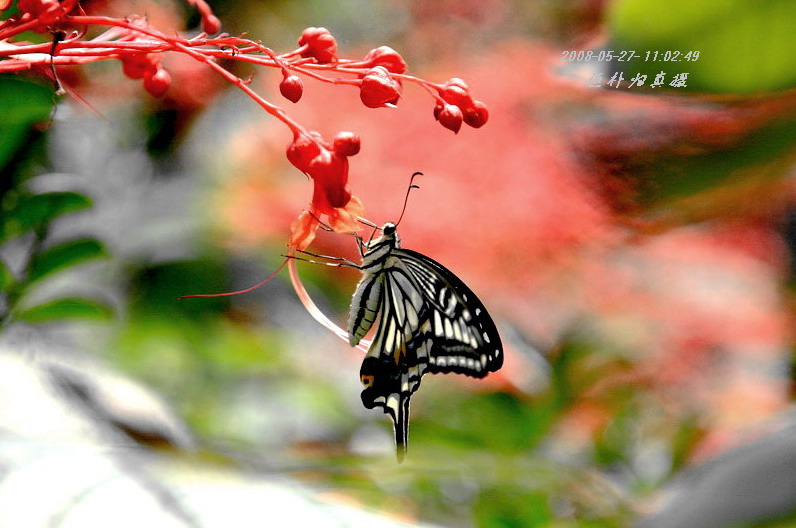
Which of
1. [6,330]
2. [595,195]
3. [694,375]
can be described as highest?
[595,195]

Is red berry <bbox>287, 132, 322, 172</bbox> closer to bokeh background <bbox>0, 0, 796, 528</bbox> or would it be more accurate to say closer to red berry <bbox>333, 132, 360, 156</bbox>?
red berry <bbox>333, 132, 360, 156</bbox>

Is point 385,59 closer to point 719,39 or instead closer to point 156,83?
point 156,83

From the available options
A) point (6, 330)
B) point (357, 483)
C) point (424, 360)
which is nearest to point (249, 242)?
point (6, 330)

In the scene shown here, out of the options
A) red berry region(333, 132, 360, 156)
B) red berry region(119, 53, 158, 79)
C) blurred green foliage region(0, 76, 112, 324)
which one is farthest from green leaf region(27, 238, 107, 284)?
red berry region(333, 132, 360, 156)

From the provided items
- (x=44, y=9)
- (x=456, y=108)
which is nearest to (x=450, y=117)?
(x=456, y=108)

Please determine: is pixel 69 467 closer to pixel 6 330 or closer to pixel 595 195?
pixel 6 330

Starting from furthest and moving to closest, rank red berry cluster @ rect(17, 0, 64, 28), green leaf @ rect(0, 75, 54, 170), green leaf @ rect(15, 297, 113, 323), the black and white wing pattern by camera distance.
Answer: green leaf @ rect(15, 297, 113, 323) < green leaf @ rect(0, 75, 54, 170) < the black and white wing pattern < red berry cluster @ rect(17, 0, 64, 28)
